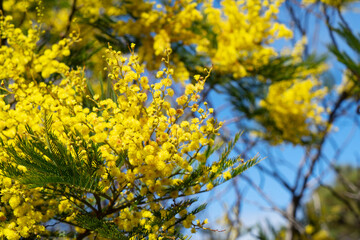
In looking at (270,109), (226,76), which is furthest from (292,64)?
(270,109)

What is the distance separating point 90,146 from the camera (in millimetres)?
764

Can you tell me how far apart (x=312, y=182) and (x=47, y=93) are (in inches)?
91.4

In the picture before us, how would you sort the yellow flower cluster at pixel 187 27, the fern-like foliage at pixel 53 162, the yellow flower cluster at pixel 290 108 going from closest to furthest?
the fern-like foliage at pixel 53 162
the yellow flower cluster at pixel 187 27
the yellow flower cluster at pixel 290 108

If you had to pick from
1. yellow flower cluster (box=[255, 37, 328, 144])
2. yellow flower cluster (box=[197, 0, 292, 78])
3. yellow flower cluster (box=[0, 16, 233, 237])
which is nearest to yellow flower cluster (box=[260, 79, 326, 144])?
yellow flower cluster (box=[255, 37, 328, 144])

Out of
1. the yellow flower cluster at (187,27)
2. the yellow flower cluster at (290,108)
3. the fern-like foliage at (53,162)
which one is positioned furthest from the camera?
the yellow flower cluster at (290,108)

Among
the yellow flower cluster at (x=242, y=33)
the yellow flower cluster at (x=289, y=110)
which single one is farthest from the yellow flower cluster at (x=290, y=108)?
the yellow flower cluster at (x=242, y=33)

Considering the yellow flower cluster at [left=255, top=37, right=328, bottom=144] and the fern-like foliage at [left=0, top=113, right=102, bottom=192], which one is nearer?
the fern-like foliage at [left=0, top=113, right=102, bottom=192]

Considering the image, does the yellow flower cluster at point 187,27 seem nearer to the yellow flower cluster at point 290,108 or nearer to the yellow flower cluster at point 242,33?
the yellow flower cluster at point 242,33

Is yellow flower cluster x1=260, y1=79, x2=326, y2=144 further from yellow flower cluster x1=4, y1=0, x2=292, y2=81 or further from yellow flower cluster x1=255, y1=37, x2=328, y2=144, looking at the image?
yellow flower cluster x1=4, y1=0, x2=292, y2=81

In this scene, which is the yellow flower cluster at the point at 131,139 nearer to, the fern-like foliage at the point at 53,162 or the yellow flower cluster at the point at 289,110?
the fern-like foliage at the point at 53,162

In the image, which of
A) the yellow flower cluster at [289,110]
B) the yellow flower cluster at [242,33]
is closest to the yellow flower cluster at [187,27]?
the yellow flower cluster at [242,33]

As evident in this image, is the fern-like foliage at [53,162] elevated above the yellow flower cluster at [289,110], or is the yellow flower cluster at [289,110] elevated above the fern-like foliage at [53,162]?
the yellow flower cluster at [289,110]

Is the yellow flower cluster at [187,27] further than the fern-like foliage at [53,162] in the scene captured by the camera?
Yes

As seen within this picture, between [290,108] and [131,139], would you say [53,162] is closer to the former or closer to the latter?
[131,139]
